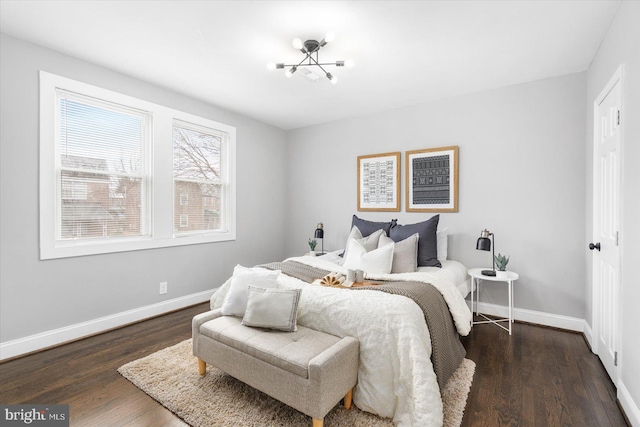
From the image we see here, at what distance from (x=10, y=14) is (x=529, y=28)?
371 centimetres

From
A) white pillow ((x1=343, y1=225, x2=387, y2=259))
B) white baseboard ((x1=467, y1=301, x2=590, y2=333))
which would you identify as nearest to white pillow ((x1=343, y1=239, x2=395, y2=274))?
white pillow ((x1=343, y1=225, x2=387, y2=259))

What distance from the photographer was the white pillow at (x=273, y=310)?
6.48 feet

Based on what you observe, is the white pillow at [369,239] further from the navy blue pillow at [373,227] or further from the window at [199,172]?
the window at [199,172]

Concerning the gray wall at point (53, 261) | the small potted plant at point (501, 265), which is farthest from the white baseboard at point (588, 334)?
the gray wall at point (53, 261)

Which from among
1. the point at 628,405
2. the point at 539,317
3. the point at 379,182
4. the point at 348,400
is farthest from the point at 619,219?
the point at 379,182

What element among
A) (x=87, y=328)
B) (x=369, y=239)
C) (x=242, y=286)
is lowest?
(x=87, y=328)

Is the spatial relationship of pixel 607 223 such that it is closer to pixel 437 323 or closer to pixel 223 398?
pixel 437 323

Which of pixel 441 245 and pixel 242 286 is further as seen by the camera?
pixel 441 245

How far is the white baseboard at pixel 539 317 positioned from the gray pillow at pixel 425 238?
911 mm

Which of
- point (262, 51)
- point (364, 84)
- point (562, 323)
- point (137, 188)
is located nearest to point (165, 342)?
point (137, 188)

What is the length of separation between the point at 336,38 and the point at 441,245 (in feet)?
7.78

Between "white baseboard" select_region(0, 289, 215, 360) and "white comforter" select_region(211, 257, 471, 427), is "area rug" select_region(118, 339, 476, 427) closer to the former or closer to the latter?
"white comforter" select_region(211, 257, 471, 427)

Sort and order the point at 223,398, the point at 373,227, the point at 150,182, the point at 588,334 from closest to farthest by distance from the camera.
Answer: the point at 223,398, the point at 588,334, the point at 150,182, the point at 373,227

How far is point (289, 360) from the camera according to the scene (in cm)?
167
